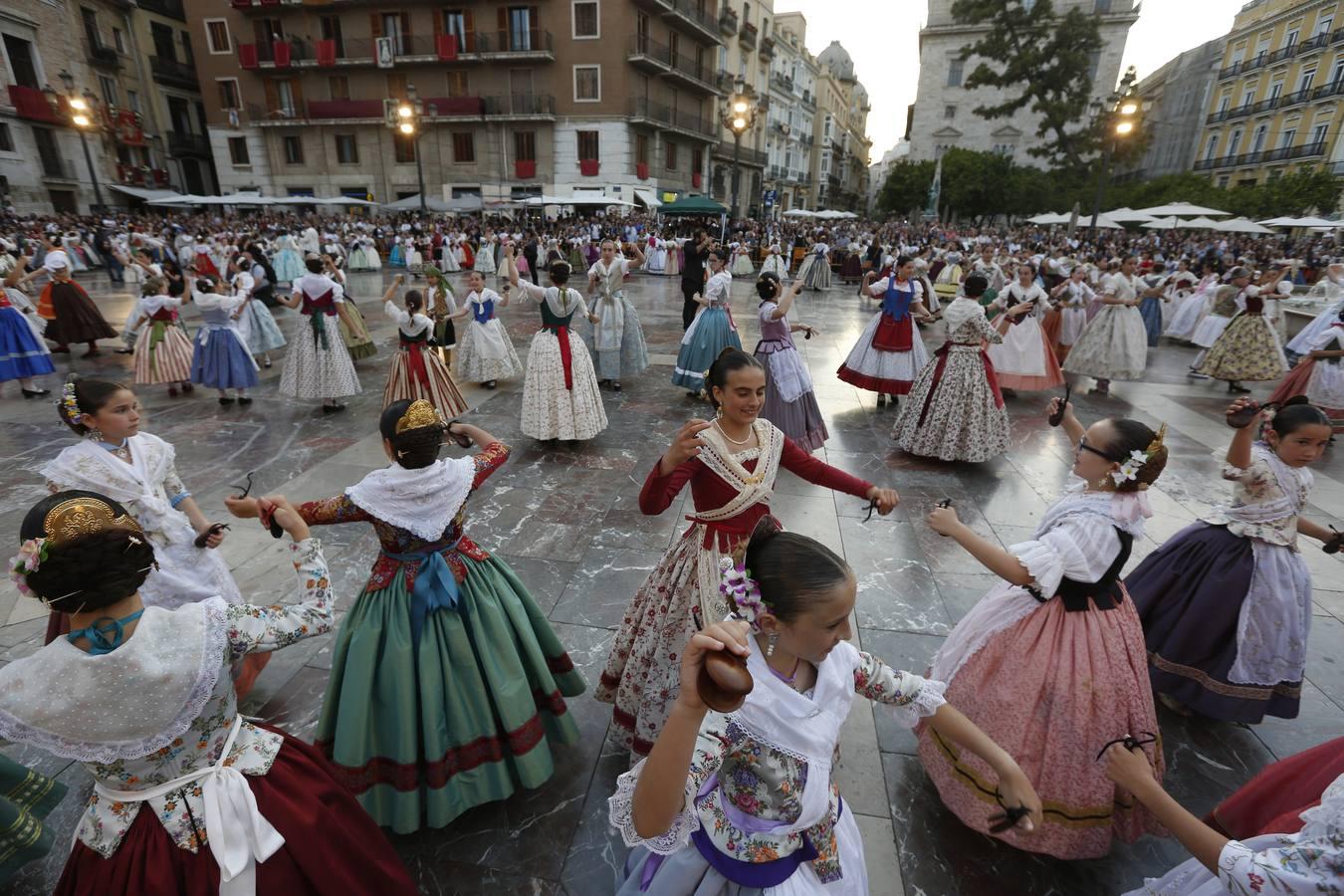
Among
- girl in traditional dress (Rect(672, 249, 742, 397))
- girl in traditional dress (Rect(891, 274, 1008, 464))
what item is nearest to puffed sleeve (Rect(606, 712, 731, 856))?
girl in traditional dress (Rect(891, 274, 1008, 464))

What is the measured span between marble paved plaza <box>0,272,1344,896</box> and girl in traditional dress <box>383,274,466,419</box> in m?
0.61

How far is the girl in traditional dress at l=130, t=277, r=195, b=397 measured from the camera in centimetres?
827

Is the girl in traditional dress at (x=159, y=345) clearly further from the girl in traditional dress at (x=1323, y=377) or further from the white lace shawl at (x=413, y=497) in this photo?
the girl in traditional dress at (x=1323, y=377)

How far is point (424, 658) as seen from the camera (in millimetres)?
2387

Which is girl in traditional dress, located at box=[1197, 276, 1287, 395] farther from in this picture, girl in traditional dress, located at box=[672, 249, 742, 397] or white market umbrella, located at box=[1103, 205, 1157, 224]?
white market umbrella, located at box=[1103, 205, 1157, 224]

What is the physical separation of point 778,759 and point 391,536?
1.66 metres

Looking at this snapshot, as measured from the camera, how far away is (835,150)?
76.3 metres

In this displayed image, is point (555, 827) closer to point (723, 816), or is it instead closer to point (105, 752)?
point (723, 816)

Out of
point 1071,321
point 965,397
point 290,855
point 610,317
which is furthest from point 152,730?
point 1071,321

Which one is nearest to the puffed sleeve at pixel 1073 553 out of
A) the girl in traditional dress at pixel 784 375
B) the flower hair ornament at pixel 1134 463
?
the flower hair ornament at pixel 1134 463

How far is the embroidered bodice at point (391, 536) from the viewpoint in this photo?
2.34 m

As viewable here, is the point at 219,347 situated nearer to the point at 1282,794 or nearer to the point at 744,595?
the point at 744,595

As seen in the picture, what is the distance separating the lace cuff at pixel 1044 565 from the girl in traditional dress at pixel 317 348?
7.84m

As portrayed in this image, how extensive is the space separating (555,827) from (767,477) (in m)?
1.72
